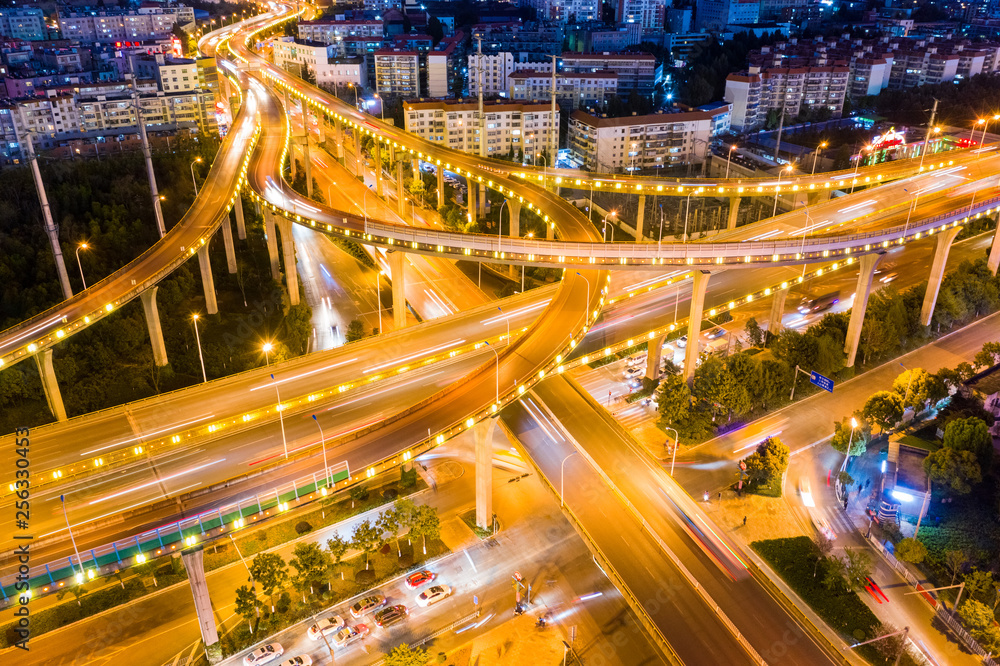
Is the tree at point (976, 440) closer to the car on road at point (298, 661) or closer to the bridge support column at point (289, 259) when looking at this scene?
the car on road at point (298, 661)

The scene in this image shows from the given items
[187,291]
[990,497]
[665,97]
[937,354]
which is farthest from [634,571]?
[665,97]

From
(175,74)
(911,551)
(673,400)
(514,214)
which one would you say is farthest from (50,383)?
(175,74)

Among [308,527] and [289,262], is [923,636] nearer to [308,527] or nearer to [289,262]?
[308,527]

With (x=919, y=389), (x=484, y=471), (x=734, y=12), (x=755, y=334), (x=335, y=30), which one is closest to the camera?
(x=484, y=471)

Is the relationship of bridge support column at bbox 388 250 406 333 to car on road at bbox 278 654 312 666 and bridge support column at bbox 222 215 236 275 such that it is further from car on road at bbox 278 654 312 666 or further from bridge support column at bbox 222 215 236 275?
car on road at bbox 278 654 312 666

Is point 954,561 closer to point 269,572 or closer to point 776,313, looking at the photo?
point 776,313

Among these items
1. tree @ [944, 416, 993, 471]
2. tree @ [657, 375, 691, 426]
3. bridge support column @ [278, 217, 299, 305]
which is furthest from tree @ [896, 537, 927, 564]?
bridge support column @ [278, 217, 299, 305]

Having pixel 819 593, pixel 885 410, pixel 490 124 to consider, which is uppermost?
pixel 490 124
